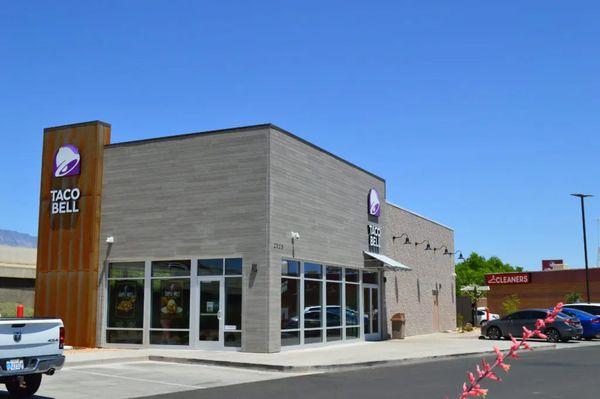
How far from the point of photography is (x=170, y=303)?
22562 millimetres

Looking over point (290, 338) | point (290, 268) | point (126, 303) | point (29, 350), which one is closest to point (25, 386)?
point (29, 350)

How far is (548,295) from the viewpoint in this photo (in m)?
60.7

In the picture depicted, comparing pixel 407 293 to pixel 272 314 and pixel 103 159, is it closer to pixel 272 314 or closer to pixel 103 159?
pixel 272 314

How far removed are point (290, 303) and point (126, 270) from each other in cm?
591

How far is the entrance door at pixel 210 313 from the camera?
2169 centimetres

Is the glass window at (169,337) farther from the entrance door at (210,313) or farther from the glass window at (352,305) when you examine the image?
the glass window at (352,305)

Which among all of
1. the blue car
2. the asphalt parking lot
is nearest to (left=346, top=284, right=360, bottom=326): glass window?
the asphalt parking lot

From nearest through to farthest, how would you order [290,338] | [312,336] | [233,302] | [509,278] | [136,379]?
1. [136,379]
2. [233,302]
3. [290,338]
4. [312,336]
5. [509,278]

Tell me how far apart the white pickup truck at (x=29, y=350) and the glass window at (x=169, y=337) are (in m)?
9.53

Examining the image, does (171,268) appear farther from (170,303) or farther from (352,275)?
(352,275)

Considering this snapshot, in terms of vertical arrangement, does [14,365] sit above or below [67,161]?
below

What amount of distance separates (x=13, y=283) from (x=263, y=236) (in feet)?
84.4

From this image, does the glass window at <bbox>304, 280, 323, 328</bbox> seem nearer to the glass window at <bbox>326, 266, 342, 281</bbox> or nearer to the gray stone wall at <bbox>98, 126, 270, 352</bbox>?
the glass window at <bbox>326, 266, 342, 281</bbox>

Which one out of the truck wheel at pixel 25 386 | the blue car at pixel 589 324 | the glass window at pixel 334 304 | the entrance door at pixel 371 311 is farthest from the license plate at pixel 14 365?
the blue car at pixel 589 324
